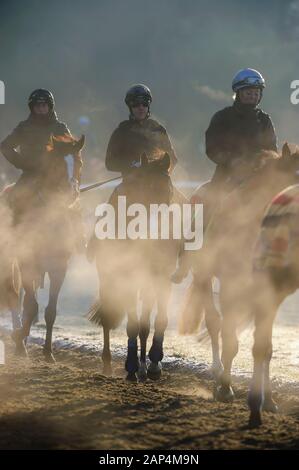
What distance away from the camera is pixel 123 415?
245 inches

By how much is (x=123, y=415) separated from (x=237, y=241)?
7.09 ft

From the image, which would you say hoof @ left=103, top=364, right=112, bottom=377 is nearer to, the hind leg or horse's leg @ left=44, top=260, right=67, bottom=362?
horse's leg @ left=44, top=260, right=67, bottom=362

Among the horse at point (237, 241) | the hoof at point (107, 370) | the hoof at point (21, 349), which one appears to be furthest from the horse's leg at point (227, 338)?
the hoof at point (21, 349)

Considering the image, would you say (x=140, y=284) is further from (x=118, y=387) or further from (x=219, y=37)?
(x=219, y=37)

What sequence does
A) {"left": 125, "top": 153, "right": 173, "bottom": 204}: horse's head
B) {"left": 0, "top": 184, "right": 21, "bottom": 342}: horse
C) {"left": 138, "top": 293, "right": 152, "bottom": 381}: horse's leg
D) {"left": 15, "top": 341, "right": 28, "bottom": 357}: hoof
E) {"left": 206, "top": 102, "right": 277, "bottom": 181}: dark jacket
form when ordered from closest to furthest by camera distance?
{"left": 125, "top": 153, "right": 173, "bottom": 204}: horse's head, {"left": 206, "top": 102, "right": 277, "bottom": 181}: dark jacket, {"left": 138, "top": 293, "right": 152, "bottom": 381}: horse's leg, {"left": 15, "top": 341, "right": 28, "bottom": 357}: hoof, {"left": 0, "top": 184, "right": 21, "bottom": 342}: horse

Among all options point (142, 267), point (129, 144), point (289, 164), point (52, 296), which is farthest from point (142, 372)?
point (289, 164)

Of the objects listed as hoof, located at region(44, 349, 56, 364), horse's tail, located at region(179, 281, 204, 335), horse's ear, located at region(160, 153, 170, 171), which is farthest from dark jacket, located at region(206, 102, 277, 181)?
hoof, located at region(44, 349, 56, 364)

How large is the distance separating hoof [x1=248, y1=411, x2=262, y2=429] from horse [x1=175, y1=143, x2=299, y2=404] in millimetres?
923

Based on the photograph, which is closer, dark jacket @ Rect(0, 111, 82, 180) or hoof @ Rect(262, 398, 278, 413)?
hoof @ Rect(262, 398, 278, 413)

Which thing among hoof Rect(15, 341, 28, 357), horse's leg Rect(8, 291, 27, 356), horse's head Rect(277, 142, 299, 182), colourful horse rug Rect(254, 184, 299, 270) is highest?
horse's head Rect(277, 142, 299, 182)

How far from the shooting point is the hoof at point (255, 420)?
5.86m

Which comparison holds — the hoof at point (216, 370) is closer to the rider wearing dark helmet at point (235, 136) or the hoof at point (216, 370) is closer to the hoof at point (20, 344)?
the rider wearing dark helmet at point (235, 136)

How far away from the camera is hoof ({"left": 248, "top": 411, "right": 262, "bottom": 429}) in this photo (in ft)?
19.2

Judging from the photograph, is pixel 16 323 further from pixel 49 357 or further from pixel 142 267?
pixel 142 267
